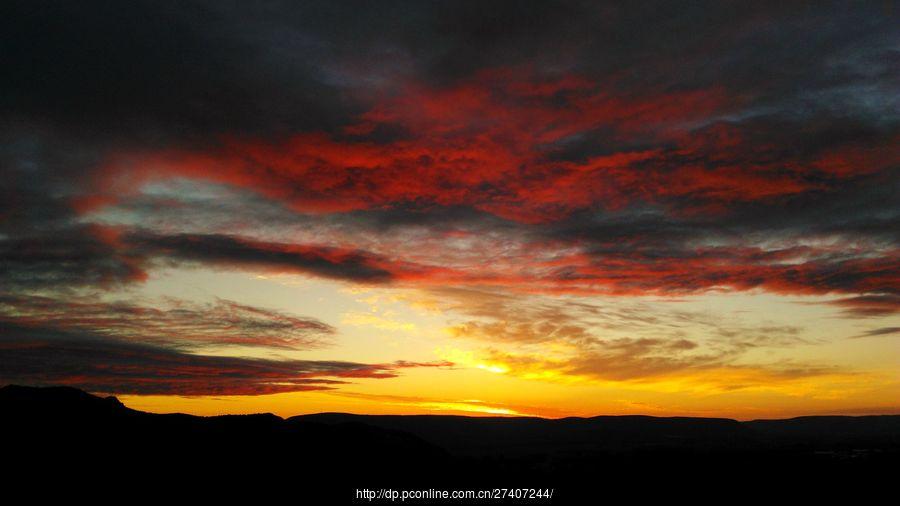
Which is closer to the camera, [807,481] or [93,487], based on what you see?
[93,487]

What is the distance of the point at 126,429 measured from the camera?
6372cm

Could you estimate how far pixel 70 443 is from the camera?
2308 inches

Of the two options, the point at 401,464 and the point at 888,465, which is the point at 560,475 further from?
the point at 888,465

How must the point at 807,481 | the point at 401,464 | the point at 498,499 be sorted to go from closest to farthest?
the point at 498,499
the point at 401,464
the point at 807,481

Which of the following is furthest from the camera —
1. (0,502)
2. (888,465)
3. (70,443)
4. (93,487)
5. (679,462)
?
(679,462)

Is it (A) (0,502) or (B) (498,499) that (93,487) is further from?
(B) (498,499)

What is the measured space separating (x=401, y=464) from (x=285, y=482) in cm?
1756

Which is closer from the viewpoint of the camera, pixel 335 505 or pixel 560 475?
pixel 335 505

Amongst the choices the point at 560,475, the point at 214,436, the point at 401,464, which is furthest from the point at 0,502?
the point at 560,475

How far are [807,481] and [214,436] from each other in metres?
85.3

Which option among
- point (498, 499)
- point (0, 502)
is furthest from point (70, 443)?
point (498, 499)

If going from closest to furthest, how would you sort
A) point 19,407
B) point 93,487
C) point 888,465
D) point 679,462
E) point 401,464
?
1. point 93,487
2. point 19,407
3. point 401,464
4. point 888,465
5. point 679,462

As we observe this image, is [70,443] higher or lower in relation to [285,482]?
higher

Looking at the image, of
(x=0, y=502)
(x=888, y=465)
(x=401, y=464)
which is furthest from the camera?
(x=888, y=465)
